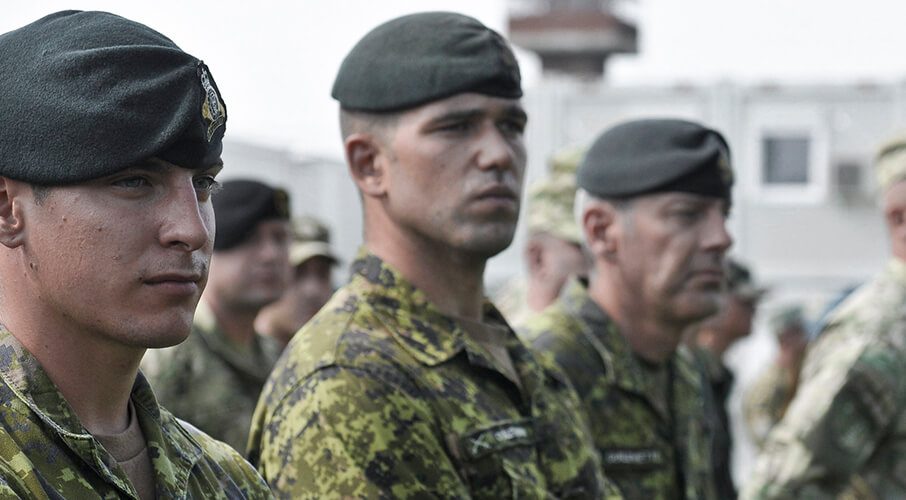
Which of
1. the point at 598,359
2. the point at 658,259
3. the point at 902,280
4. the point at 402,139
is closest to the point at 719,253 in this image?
the point at 658,259

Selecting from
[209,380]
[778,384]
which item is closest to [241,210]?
[209,380]

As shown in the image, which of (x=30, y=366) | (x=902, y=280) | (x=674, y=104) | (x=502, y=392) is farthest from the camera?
(x=674, y=104)

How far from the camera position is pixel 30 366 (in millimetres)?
2107

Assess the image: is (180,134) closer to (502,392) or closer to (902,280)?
(502,392)

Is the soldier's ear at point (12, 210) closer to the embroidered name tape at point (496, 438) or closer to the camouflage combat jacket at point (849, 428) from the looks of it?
the embroidered name tape at point (496, 438)

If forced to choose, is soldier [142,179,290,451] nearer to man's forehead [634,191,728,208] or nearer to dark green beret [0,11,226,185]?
man's forehead [634,191,728,208]

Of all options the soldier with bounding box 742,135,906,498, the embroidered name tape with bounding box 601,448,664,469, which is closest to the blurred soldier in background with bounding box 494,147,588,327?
the soldier with bounding box 742,135,906,498

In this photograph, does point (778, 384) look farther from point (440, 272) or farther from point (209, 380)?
point (440, 272)

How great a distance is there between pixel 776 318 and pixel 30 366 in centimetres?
1161

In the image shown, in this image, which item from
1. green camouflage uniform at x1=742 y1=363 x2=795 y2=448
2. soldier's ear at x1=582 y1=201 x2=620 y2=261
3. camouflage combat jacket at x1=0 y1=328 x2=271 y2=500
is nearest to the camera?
camouflage combat jacket at x1=0 y1=328 x2=271 y2=500

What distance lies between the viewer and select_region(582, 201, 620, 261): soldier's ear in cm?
463

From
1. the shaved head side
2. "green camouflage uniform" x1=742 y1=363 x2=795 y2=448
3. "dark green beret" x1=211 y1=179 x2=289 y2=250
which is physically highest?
the shaved head side

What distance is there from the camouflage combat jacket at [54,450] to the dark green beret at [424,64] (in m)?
1.32

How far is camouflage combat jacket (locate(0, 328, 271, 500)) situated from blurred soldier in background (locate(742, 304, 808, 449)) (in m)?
8.95
